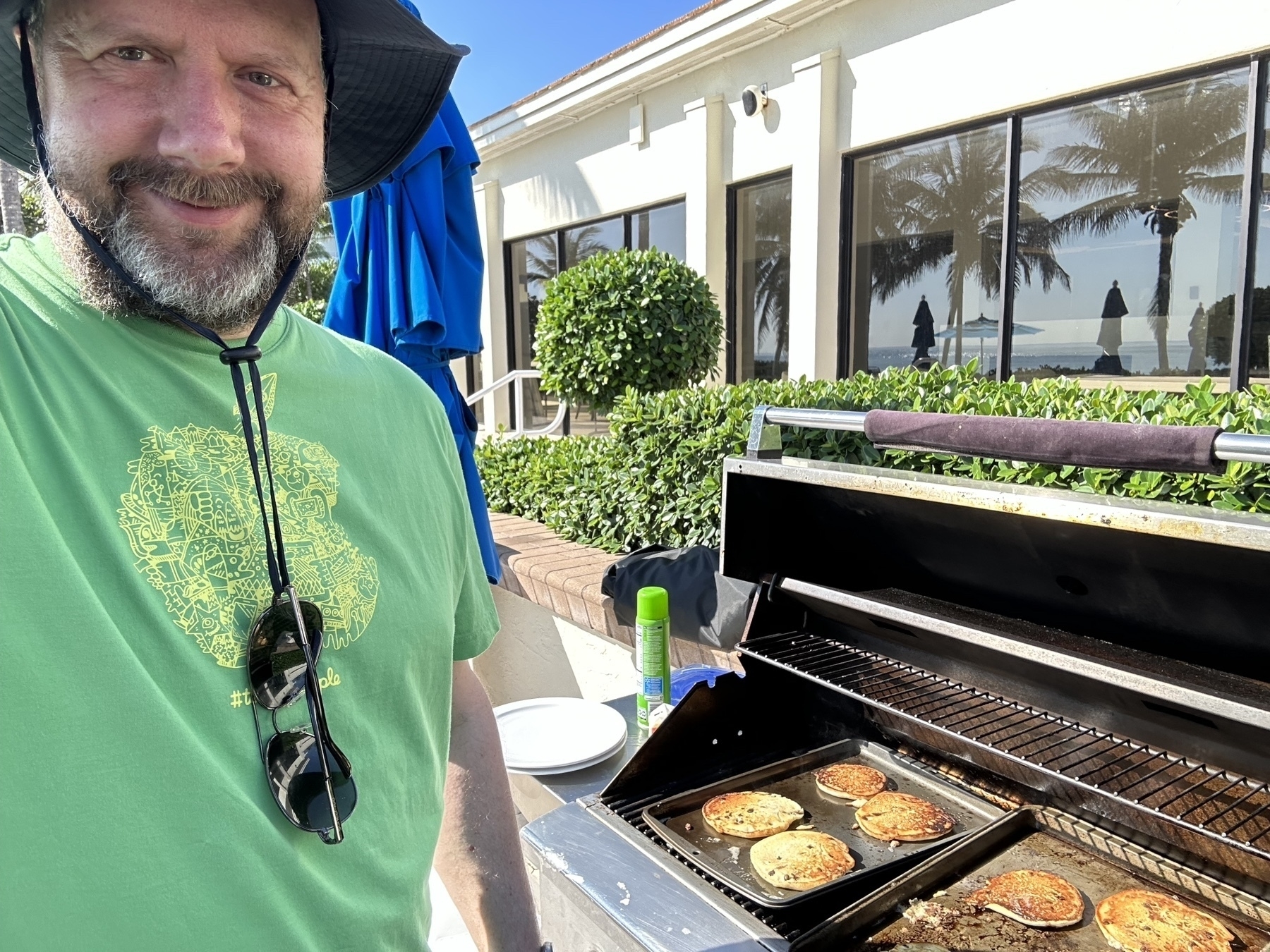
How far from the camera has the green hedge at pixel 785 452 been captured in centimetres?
235

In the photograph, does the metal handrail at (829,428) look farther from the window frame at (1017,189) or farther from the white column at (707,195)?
the white column at (707,195)

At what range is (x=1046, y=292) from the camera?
6191 millimetres

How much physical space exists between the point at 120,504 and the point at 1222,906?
75.9 inches

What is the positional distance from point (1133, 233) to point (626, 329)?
355 centimetres

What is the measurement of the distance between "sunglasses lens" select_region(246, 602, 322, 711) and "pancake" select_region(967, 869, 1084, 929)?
1364mm

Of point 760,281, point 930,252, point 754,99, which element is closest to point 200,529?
point 930,252

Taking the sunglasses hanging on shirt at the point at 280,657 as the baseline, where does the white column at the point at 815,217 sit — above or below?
above

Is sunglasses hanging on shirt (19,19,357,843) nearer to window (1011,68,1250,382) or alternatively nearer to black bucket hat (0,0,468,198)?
black bucket hat (0,0,468,198)

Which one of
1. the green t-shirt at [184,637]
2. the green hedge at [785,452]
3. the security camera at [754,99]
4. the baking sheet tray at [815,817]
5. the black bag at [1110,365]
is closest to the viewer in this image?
the green t-shirt at [184,637]

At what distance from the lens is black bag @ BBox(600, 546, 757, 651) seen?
3.19 metres

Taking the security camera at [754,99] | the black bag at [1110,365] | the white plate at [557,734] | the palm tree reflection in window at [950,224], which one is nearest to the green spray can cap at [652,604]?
the white plate at [557,734]

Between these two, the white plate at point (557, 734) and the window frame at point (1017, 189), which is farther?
the window frame at point (1017, 189)

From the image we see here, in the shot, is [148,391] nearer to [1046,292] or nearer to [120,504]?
[120,504]

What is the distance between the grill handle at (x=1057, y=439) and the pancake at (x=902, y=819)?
84cm
